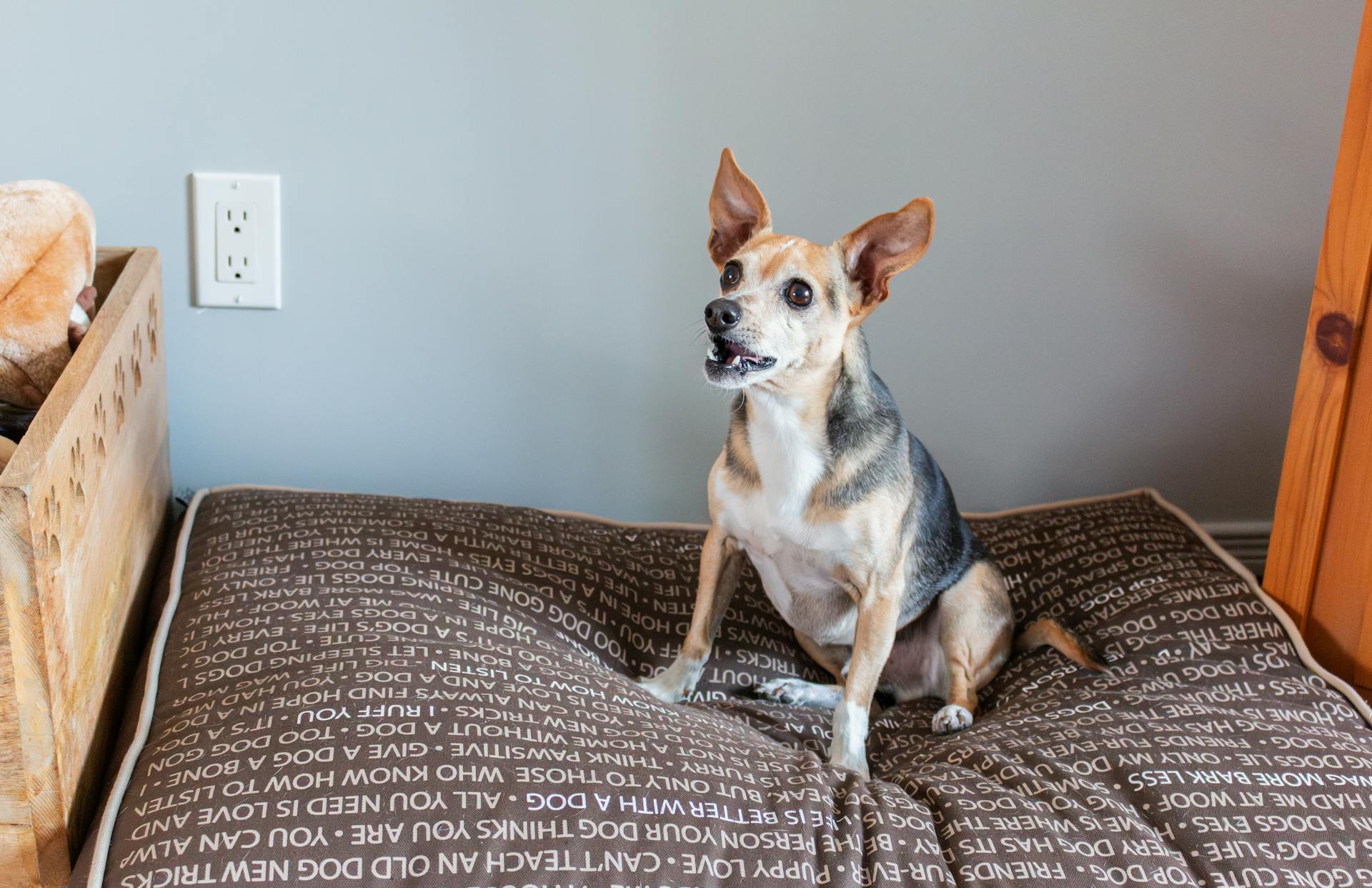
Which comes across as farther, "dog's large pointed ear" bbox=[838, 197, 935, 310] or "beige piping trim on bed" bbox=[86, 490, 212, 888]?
"dog's large pointed ear" bbox=[838, 197, 935, 310]

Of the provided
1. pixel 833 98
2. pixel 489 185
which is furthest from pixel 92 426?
pixel 833 98

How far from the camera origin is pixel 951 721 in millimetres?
1372

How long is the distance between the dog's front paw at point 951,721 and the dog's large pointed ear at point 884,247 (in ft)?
1.73

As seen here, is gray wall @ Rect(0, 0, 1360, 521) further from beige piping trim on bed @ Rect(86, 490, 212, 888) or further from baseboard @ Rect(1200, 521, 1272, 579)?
beige piping trim on bed @ Rect(86, 490, 212, 888)

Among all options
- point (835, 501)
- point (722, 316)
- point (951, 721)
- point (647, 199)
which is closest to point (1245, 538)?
point (951, 721)

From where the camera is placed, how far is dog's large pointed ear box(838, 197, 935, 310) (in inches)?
46.5

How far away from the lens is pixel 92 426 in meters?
1.09

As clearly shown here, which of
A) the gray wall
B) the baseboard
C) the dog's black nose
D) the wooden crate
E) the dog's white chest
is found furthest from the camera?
the baseboard

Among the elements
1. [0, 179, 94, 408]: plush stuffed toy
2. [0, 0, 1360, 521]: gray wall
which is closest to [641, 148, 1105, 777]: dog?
[0, 0, 1360, 521]: gray wall

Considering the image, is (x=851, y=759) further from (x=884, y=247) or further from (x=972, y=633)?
(x=884, y=247)

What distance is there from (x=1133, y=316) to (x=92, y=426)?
162cm

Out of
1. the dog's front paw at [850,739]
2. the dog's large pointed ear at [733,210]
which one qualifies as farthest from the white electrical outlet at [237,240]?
the dog's front paw at [850,739]

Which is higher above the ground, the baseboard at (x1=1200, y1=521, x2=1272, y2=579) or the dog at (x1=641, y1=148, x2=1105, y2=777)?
the dog at (x1=641, y1=148, x2=1105, y2=777)

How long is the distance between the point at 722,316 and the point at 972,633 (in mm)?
614
